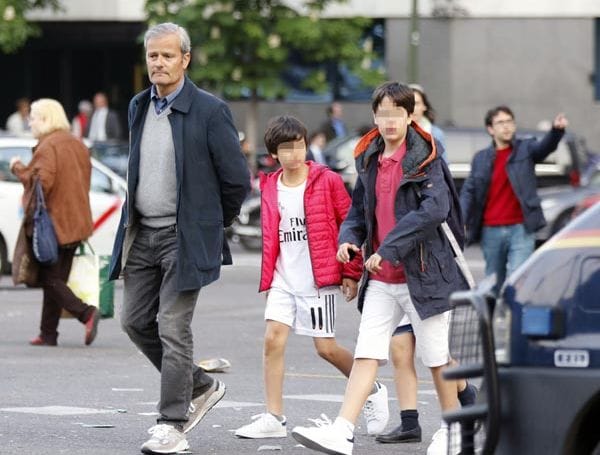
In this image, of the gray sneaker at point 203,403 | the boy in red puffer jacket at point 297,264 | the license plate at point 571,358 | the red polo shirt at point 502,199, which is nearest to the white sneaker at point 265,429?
the boy in red puffer jacket at point 297,264

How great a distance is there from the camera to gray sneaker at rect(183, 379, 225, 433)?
852 cm

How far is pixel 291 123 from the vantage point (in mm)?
8805

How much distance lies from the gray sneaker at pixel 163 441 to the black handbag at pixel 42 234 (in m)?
5.10

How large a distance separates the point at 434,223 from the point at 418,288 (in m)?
0.29

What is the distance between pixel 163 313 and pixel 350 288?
95 cm

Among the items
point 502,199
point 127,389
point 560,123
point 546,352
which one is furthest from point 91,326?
point 546,352

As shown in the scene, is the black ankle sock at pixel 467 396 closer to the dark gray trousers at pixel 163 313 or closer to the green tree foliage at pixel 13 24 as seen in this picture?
the dark gray trousers at pixel 163 313

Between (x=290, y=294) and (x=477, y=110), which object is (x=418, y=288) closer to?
(x=290, y=294)

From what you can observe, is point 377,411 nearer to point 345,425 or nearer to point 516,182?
point 345,425

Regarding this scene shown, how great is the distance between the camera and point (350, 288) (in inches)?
336

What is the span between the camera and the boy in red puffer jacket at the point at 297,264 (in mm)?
8664

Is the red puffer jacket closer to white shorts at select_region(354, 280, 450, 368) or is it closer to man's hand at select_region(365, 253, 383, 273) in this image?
white shorts at select_region(354, 280, 450, 368)

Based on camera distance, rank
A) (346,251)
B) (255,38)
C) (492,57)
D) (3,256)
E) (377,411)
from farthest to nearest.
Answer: (492,57) < (255,38) < (3,256) < (377,411) < (346,251)

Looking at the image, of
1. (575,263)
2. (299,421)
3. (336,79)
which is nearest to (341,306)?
(299,421)
